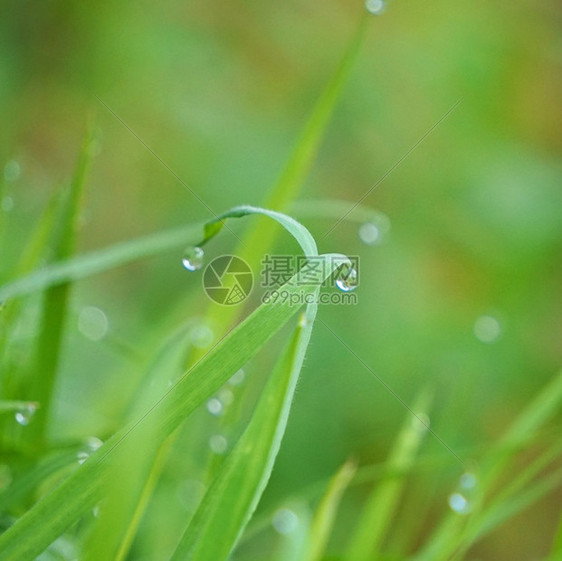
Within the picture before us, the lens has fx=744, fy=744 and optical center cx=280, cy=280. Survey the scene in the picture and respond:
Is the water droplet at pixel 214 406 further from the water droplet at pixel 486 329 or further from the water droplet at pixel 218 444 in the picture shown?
the water droplet at pixel 486 329

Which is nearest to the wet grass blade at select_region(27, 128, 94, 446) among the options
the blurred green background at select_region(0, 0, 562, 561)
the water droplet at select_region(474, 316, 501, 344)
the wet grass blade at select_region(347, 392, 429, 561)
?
the wet grass blade at select_region(347, 392, 429, 561)

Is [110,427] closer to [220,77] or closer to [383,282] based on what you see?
[383,282]

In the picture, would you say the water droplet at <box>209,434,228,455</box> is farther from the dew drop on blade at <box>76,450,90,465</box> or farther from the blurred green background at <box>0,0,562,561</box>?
the blurred green background at <box>0,0,562,561</box>

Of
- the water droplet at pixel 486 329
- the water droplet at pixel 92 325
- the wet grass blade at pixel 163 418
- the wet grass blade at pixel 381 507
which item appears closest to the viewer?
the wet grass blade at pixel 163 418

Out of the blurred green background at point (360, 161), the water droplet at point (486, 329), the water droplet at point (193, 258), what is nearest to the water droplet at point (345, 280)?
the water droplet at point (193, 258)

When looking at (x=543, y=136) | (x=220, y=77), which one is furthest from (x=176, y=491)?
(x=543, y=136)

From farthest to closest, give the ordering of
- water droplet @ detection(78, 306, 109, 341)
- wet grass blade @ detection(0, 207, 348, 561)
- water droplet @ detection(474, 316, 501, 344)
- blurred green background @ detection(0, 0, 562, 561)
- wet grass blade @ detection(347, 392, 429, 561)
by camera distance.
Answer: blurred green background @ detection(0, 0, 562, 561) < water droplet @ detection(474, 316, 501, 344) < water droplet @ detection(78, 306, 109, 341) < wet grass blade @ detection(347, 392, 429, 561) < wet grass blade @ detection(0, 207, 348, 561)
